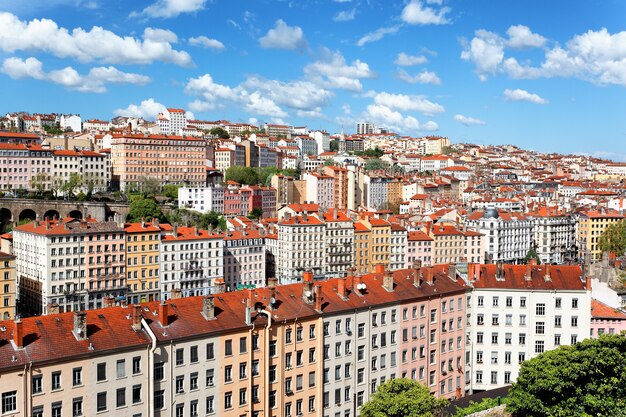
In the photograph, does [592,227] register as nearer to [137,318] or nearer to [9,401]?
[137,318]

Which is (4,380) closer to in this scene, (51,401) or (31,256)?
(51,401)

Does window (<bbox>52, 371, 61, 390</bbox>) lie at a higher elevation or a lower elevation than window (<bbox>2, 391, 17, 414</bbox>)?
higher

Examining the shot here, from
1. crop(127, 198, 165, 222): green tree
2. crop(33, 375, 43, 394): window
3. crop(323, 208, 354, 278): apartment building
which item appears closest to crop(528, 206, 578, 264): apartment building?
crop(323, 208, 354, 278): apartment building

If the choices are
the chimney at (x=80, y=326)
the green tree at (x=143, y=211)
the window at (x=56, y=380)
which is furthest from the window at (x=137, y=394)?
the green tree at (x=143, y=211)

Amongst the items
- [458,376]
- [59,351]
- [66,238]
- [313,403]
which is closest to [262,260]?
[66,238]

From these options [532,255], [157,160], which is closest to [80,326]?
[532,255]

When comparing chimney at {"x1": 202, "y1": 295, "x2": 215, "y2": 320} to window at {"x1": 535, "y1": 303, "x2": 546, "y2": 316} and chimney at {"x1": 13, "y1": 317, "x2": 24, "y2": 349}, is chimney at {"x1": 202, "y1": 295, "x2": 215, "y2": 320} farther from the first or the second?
window at {"x1": 535, "y1": 303, "x2": 546, "y2": 316}
